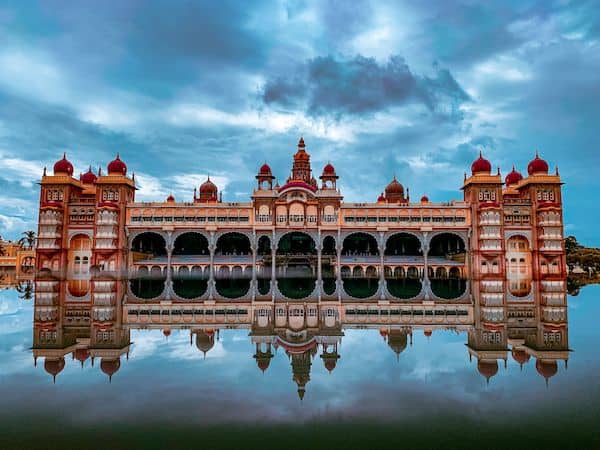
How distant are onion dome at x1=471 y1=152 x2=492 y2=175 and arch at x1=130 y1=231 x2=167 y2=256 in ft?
107

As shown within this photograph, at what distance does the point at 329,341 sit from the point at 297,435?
6.64 metres

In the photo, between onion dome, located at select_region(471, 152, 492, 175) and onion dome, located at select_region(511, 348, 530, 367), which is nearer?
onion dome, located at select_region(511, 348, 530, 367)

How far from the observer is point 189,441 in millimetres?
6180

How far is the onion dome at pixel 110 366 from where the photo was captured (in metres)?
9.65

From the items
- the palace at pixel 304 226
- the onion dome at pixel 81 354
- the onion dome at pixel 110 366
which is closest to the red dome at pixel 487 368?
the onion dome at pixel 110 366

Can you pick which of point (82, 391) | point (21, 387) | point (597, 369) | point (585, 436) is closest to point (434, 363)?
point (597, 369)

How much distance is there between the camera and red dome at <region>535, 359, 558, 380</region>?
372 inches

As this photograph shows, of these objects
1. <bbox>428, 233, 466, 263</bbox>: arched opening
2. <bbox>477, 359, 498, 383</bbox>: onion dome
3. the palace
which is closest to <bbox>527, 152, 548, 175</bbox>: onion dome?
the palace

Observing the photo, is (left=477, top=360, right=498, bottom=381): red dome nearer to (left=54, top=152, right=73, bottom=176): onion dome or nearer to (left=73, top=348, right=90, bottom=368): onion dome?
(left=73, top=348, right=90, bottom=368): onion dome

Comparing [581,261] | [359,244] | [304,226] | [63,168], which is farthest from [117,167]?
[581,261]

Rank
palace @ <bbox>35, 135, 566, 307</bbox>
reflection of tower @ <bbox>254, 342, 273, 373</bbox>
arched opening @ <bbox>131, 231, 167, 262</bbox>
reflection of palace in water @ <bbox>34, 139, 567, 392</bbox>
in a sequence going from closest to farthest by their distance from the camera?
reflection of tower @ <bbox>254, 342, 273, 373</bbox> → reflection of palace in water @ <bbox>34, 139, 567, 392</bbox> → palace @ <bbox>35, 135, 566, 307</bbox> → arched opening @ <bbox>131, 231, 167, 262</bbox>

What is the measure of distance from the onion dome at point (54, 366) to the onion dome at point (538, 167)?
45.7 metres

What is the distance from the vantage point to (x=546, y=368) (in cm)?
997

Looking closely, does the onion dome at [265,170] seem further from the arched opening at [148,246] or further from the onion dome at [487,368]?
the onion dome at [487,368]
